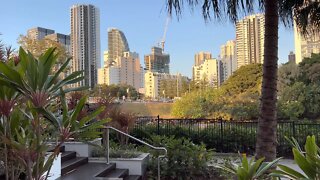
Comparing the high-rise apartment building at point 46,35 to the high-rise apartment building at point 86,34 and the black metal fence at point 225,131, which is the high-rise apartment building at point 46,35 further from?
the black metal fence at point 225,131

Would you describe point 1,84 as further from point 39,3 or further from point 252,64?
point 252,64

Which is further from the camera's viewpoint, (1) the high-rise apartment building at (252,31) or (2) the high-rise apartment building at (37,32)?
(2) the high-rise apartment building at (37,32)

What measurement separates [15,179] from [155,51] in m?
67.5

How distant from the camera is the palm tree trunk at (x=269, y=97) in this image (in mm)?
5379

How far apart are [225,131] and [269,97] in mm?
6632

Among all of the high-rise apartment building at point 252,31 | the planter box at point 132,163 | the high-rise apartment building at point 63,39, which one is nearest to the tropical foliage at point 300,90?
the high-rise apartment building at point 252,31

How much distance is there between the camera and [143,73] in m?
67.2

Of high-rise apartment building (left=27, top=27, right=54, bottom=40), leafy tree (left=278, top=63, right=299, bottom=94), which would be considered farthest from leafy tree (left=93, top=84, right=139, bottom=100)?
leafy tree (left=278, top=63, right=299, bottom=94)

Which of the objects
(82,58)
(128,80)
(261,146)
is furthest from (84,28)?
(128,80)

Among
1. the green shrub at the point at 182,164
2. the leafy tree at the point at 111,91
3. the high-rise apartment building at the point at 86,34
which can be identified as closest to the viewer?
the green shrub at the point at 182,164

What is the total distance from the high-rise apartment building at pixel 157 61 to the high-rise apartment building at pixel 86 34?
41.9 metres

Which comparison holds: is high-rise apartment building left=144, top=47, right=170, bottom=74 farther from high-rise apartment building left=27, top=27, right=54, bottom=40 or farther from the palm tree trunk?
the palm tree trunk

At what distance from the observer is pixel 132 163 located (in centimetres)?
762

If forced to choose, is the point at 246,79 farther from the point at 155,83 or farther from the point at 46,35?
the point at 155,83
